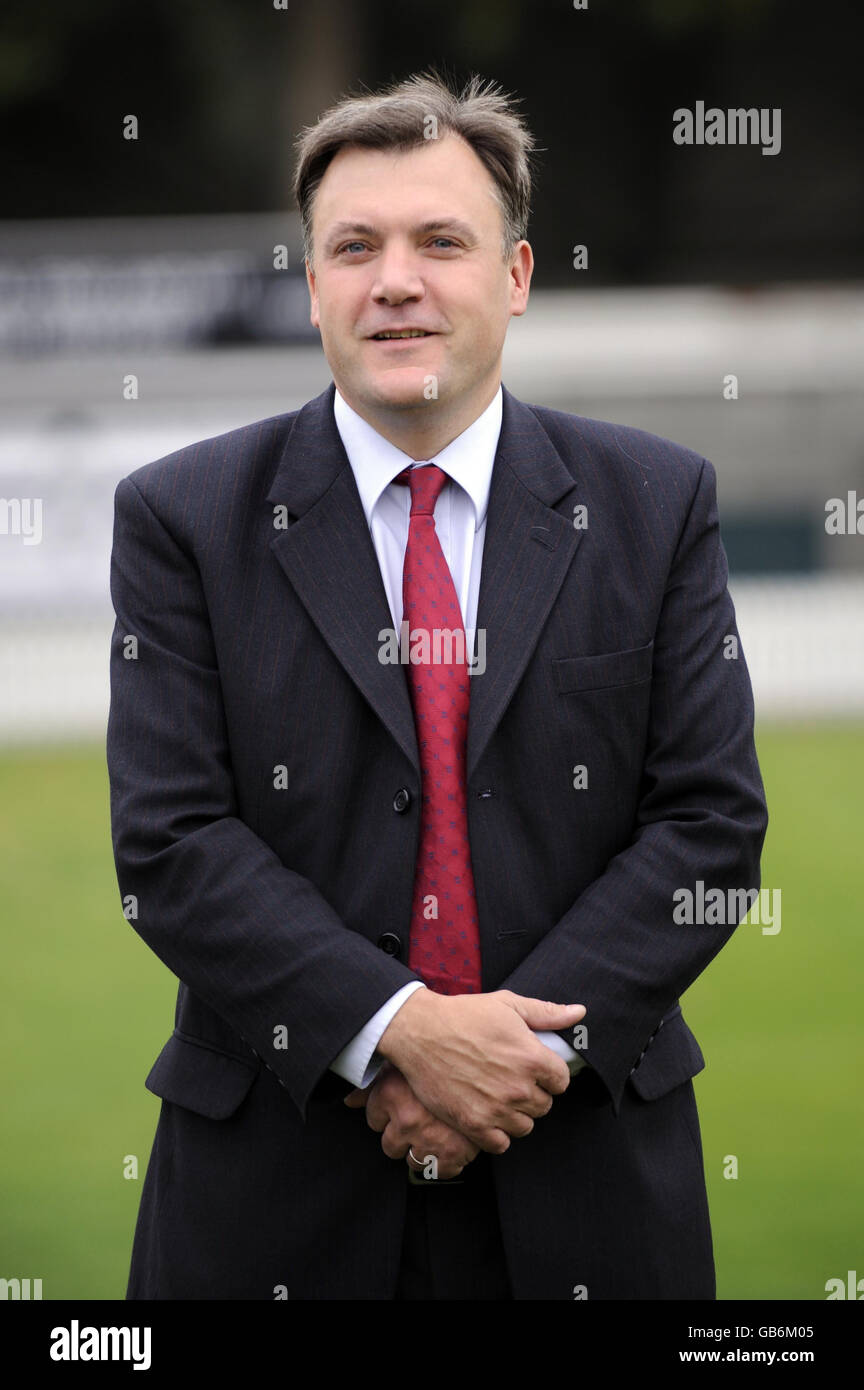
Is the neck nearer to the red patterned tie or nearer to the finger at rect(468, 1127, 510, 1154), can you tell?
the red patterned tie

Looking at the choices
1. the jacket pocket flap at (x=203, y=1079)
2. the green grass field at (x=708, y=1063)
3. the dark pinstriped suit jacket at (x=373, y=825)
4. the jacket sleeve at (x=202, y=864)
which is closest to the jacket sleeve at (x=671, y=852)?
the dark pinstriped suit jacket at (x=373, y=825)

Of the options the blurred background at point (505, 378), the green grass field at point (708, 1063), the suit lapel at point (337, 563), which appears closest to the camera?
the suit lapel at point (337, 563)

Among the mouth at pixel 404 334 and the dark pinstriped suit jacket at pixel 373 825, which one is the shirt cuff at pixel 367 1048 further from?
the mouth at pixel 404 334

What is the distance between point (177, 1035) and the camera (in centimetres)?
228

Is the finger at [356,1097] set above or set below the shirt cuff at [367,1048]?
below

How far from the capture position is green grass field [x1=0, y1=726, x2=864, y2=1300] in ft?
13.5

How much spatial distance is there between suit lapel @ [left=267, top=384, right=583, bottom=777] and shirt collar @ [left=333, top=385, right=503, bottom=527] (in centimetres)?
2

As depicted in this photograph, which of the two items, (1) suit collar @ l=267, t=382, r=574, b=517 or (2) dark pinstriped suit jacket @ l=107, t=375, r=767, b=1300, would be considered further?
(1) suit collar @ l=267, t=382, r=574, b=517

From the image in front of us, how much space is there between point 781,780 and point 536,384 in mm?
6917

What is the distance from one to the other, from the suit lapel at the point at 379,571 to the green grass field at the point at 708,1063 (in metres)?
2.23

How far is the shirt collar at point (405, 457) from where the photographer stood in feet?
7.32

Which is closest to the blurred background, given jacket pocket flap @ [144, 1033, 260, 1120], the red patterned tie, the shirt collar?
the shirt collar

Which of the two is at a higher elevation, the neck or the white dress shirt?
the neck

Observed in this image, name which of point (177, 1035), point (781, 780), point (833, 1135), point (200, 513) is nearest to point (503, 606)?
point (200, 513)
